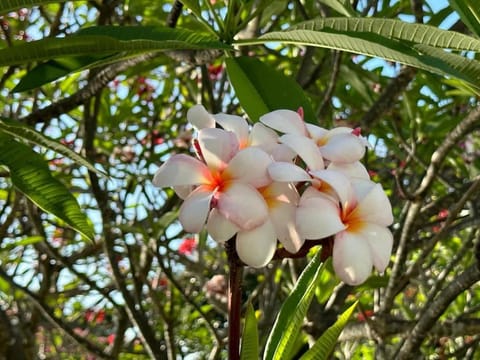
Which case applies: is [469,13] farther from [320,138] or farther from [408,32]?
[320,138]

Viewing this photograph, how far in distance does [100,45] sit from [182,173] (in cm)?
21

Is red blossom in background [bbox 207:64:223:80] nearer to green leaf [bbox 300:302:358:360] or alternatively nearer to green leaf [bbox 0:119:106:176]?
green leaf [bbox 0:119:106:176]

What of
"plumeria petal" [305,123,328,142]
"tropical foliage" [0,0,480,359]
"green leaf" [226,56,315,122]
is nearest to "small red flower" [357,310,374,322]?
"tropical foliage" [0,0,480,359]

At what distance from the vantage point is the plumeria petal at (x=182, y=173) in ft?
2.08

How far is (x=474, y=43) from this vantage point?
69 centimetres

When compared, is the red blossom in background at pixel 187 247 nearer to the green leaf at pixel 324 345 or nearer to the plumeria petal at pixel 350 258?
the green leaf at pixel 324 345

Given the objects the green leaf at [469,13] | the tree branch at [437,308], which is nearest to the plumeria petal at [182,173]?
the green leaf at [469,13]

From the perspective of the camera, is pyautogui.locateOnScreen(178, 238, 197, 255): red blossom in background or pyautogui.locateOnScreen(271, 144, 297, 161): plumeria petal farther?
pyautogui.locateOnScreen(178, 238, 197, 255): red blossom in background

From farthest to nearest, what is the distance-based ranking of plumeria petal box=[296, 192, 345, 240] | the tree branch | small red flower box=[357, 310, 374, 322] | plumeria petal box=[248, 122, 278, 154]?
small red flower box=[357, 310, 374, 322]
the tree branch
plumeria petal box=[248, 122, 278, 154]
plumeria petal box=[296, 192, 345, 240]

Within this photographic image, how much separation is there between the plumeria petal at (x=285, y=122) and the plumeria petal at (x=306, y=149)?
0.10ft

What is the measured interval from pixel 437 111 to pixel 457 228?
423 millimetres

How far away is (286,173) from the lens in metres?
0.60

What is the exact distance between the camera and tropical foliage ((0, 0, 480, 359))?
2.50 feet

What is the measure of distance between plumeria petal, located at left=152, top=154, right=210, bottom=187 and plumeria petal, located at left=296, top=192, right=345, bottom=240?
3.9 inches
